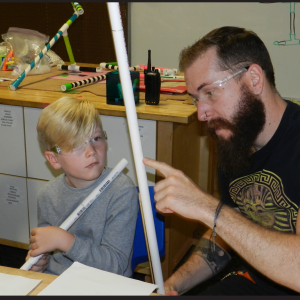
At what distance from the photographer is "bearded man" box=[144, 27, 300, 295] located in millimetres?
1174

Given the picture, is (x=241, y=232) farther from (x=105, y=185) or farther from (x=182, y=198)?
(x=105, y=185)

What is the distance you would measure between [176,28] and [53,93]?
1721mm

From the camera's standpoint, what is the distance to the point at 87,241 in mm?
1265

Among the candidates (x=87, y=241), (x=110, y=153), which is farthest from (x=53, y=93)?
(x=87, y=241)

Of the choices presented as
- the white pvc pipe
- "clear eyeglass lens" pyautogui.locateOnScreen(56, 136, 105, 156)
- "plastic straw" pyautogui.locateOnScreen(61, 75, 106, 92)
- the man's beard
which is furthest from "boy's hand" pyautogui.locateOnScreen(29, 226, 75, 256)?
"plastic straw" pyautogui.locateOnScreen(61, 75, 106, 92)

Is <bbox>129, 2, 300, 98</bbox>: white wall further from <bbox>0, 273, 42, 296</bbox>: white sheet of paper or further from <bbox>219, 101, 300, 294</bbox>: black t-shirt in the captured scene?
<bbox>0, 273, 42, 296</bbox>: white sheet of paper

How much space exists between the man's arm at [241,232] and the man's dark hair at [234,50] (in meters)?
0.46

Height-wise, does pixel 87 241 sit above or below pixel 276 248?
below

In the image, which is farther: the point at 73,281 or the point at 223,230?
the point at 223,230

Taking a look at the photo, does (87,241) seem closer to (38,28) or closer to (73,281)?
(73,281)

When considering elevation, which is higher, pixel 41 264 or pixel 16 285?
pixel 16 285

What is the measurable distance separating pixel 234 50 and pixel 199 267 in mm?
691

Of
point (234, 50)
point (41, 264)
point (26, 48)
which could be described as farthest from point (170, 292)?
point (26, 48)

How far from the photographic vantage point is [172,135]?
6.00ft
